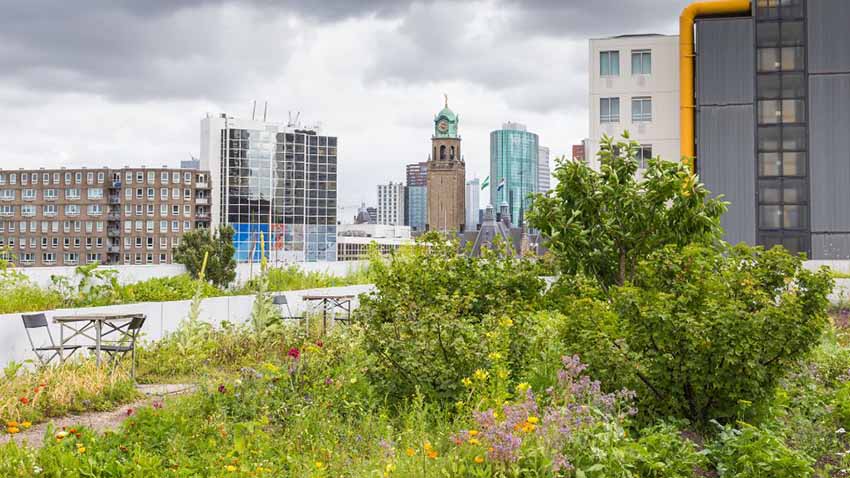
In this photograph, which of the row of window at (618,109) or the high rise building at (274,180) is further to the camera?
the high rise building at (274,180)

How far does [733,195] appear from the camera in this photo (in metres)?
33.6

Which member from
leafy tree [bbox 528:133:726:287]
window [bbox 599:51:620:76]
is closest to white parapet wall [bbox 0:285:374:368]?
leafy tree [bbox 528:133:726:287]

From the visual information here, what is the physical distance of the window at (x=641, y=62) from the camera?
35.1m

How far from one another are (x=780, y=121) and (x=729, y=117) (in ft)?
7.57

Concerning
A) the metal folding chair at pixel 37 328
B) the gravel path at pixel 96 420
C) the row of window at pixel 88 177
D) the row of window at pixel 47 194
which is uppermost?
the row of window at pixel 88 177

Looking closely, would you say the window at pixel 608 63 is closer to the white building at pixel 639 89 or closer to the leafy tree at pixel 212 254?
the white building at pixel 639 89

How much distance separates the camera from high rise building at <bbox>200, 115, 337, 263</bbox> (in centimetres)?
13462

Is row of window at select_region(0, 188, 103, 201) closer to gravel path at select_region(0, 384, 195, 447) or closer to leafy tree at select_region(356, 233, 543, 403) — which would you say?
gravel path at select_region(0, 384, 195, 447)

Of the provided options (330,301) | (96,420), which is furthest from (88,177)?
(96,420)

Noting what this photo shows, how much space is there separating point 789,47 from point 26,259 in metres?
151

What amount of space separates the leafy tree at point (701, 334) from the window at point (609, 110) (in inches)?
1156

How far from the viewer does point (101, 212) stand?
144375 mm

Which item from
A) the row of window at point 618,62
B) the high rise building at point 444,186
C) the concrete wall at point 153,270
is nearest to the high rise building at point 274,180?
the high rise building at point 444,186

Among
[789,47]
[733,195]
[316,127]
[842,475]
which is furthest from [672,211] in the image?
[316,127]
